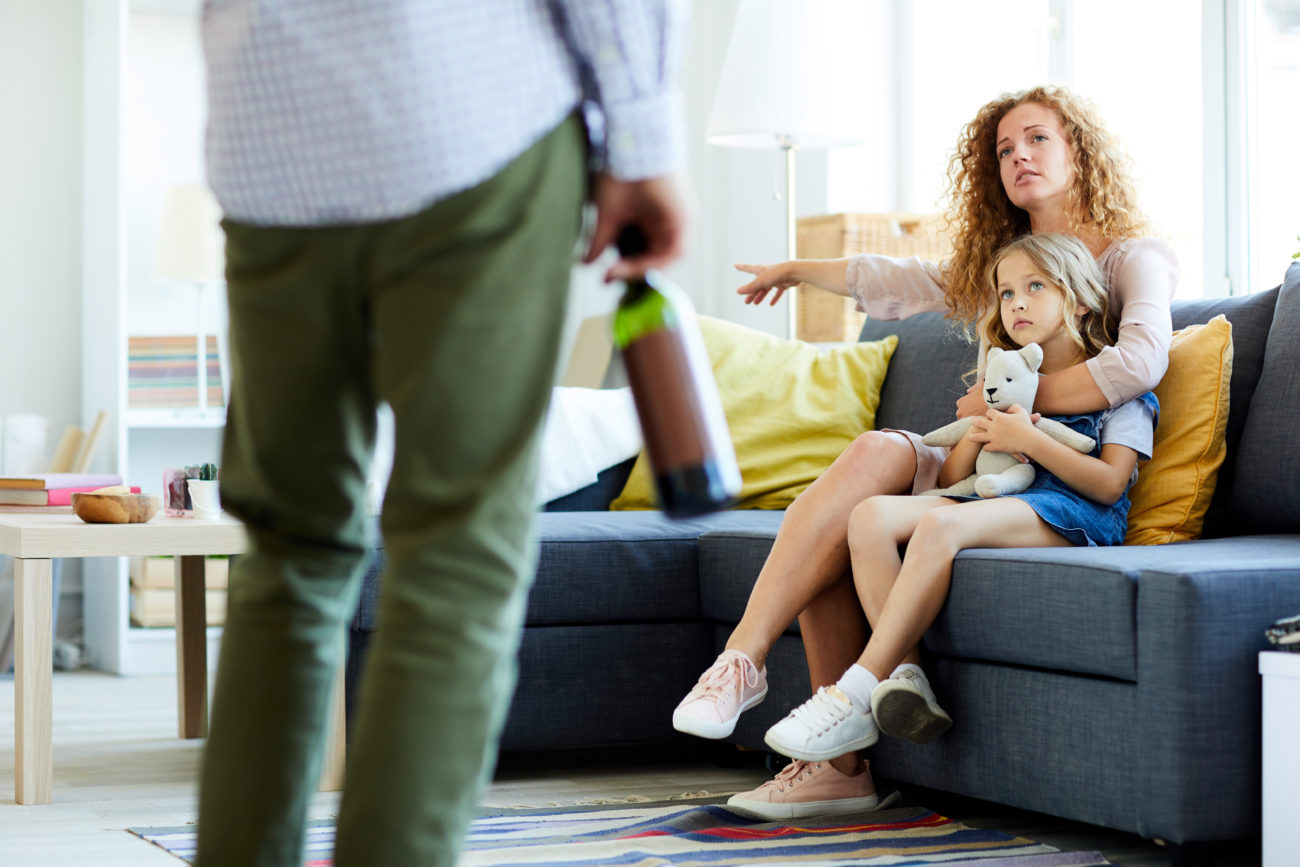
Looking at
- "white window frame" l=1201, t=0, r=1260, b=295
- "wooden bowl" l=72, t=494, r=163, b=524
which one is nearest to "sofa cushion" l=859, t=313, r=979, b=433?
"white window frame" l=1201, t=0, r=1260, b=295

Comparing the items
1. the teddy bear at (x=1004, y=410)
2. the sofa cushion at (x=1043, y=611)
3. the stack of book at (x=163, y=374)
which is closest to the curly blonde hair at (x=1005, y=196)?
the teddy bear at (x=1004, y=410)

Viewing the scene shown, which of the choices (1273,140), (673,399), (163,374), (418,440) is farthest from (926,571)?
(163,374)

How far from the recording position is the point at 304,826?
2.93ft

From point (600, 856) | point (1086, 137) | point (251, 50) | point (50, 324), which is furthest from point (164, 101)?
point (251, 50)

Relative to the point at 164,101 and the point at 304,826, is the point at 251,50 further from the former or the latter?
the point at 164,101

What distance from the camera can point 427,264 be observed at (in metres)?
0.79

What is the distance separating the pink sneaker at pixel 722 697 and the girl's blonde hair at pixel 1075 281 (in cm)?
63

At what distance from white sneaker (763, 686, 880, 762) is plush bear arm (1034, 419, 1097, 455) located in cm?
47

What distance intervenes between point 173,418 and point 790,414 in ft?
6.12

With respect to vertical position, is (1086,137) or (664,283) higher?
(1086,137)

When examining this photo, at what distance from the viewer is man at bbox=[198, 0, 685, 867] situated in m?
0.79

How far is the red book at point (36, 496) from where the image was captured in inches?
105

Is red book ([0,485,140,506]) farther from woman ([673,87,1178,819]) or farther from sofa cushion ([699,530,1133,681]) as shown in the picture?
sofa cushion ([699,530,1133,681])

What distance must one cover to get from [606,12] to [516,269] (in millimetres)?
152
